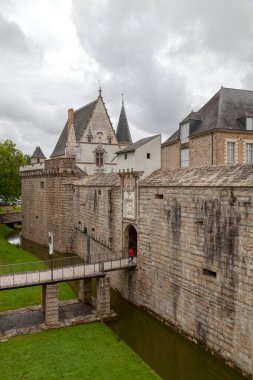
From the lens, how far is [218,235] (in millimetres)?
12406

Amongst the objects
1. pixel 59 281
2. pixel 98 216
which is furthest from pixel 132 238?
pixel 59 281

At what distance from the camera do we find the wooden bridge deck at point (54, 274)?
14368mm

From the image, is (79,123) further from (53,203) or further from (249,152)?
(249,152)

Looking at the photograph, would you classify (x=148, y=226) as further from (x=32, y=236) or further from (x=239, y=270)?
(x=32, y=236)

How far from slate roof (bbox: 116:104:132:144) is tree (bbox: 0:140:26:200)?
1131cm

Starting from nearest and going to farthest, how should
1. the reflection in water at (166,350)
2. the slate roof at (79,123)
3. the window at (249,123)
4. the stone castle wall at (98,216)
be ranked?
the reflection in water at (166,350) → the stone castle wall at (98,216) → the window at (249,123) → the slate roof at (79,123)

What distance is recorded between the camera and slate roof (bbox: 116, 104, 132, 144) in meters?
37.1

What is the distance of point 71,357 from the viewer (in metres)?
11.9

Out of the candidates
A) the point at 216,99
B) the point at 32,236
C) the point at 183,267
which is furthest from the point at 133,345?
the point at 32,236

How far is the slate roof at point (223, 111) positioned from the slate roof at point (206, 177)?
6.38 metres

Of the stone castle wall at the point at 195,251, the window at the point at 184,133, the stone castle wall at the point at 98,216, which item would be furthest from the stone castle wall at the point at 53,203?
the window at the point at 184,133

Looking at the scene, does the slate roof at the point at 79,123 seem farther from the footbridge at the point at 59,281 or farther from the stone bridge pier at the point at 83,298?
the stone bridge pier at the point at 83,298

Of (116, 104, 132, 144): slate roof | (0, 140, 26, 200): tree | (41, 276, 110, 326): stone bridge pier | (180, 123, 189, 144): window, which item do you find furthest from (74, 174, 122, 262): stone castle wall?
(0, 140, 26, 200): tree

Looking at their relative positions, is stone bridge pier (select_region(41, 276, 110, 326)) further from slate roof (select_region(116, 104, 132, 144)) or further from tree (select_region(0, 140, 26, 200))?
tree (select_region(0, 140, 26, 200))
